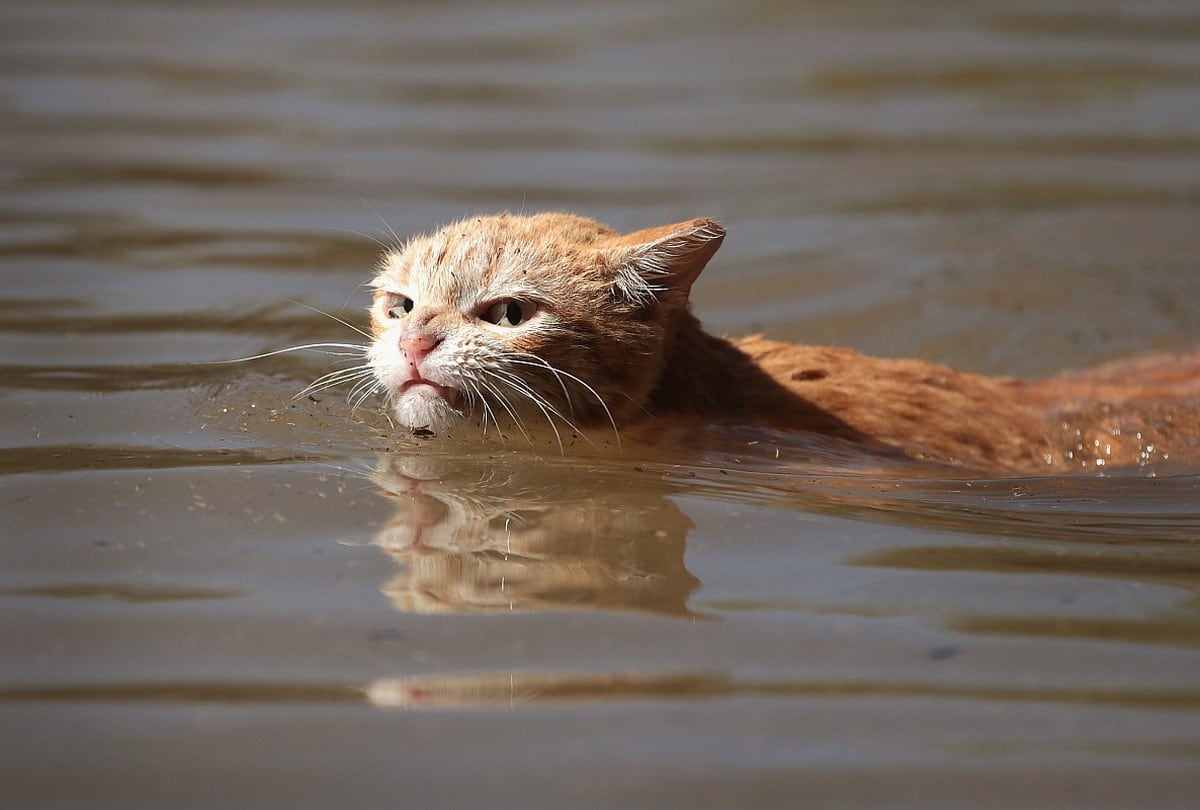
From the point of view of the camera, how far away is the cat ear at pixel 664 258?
4.93 metres

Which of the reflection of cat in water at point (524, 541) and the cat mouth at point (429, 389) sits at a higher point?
the cat mouth at point (429, 389)

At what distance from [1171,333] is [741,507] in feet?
15.7

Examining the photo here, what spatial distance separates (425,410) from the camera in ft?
15.9

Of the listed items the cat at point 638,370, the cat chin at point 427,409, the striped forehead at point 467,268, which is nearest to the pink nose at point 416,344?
the cat at point 638,370

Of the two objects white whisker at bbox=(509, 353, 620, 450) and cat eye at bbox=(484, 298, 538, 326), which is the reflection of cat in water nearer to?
white whisker at bbox=(509, 353, 620, 450)

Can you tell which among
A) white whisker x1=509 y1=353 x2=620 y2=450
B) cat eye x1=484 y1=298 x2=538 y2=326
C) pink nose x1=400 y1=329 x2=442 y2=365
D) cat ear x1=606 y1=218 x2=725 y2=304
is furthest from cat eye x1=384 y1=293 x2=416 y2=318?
cat ear x1=606 y1=218 x2=725 y2=304

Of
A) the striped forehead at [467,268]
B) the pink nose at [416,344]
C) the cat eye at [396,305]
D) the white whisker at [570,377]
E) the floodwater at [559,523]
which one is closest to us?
the floodwater at [559,523]

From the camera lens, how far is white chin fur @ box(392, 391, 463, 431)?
4.84m

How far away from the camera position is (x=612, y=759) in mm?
3135

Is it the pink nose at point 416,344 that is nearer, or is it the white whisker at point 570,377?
the pink nose at point 416,344

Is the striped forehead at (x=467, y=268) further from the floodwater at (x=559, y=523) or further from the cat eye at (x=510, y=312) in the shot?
the floodwater at (x=559, y=523)

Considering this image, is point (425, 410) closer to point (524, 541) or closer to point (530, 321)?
point (530, 321)

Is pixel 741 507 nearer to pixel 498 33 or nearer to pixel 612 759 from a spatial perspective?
pixel 612 759

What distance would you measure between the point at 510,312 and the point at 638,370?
49 cm
